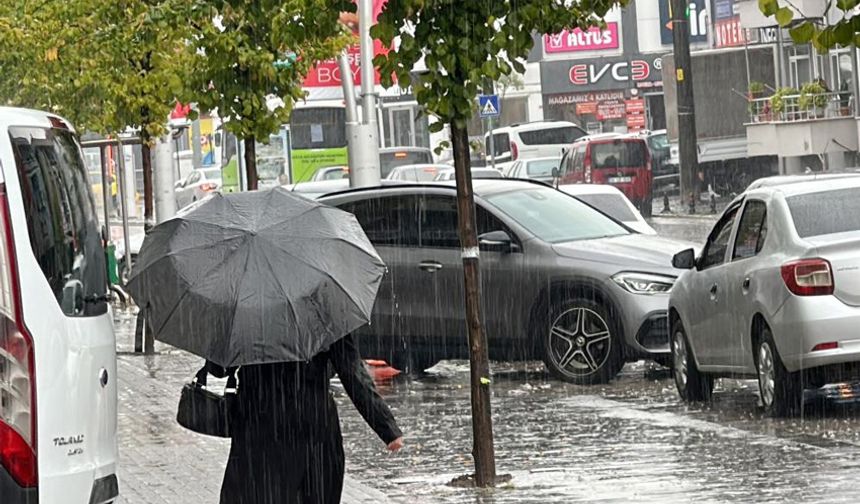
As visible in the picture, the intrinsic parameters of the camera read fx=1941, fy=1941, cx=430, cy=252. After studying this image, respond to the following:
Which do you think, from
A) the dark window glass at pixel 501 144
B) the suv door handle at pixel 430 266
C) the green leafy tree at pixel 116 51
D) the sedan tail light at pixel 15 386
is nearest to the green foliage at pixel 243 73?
the green leafy tree at pixel 116 51

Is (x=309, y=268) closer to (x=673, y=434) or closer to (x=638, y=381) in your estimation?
(x=673, y=434)

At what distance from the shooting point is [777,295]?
40.9 feet

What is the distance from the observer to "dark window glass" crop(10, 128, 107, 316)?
6.47 metres

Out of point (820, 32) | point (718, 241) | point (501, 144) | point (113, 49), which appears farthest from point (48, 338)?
point (501, 144)

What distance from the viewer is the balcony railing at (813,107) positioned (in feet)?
149

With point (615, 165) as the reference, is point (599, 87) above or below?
above

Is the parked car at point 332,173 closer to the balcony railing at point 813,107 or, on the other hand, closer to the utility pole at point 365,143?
the balcony railing at point 813,107

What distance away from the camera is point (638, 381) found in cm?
1617

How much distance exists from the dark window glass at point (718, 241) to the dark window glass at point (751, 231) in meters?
0.30

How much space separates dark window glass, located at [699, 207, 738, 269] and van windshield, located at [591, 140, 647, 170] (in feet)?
103

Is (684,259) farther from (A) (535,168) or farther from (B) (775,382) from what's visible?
(A) (535,168)

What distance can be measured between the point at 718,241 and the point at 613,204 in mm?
9233

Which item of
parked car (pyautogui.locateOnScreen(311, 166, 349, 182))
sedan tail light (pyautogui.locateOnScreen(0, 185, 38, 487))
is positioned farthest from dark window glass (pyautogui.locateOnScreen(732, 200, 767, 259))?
parked car (pyautogui.locateOnScreen(311, 166, 349, 182))

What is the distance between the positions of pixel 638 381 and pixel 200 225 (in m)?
9.38
